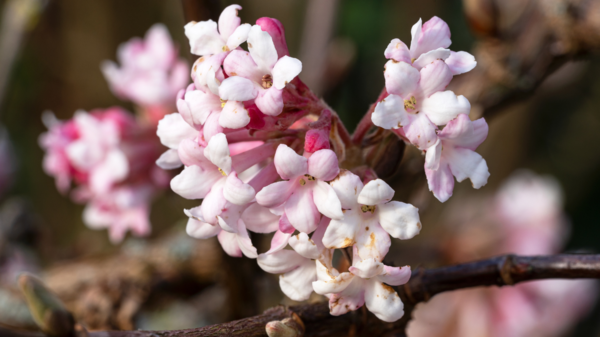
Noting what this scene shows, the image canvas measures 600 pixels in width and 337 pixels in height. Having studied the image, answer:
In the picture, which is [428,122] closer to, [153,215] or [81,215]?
[153,215]

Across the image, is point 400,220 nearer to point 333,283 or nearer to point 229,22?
point 333,283

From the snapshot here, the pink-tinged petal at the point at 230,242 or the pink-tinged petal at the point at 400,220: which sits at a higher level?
the pink-tinged petal at the point at 400,220

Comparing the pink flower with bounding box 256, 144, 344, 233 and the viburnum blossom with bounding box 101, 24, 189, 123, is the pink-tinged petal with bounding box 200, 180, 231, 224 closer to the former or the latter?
the pink flower with bounding box 256, 144, 344, 233

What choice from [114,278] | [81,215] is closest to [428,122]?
[114,278]

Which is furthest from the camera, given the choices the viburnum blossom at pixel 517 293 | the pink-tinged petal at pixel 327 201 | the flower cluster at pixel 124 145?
the viburnum blossom at pixel 517 293

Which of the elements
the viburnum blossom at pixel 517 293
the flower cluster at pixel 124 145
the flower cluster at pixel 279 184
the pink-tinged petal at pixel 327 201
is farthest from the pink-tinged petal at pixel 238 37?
the viburnum blossom at pixel 517 293

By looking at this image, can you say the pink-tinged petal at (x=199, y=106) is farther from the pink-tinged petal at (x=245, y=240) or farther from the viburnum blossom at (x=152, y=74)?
the viburnum blossom at (x=152, y=74)

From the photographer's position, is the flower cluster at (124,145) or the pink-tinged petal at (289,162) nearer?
the pink-tinged petal at (289,162)
